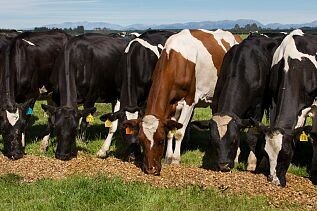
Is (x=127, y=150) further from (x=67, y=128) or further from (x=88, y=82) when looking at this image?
(x=88, y=82)

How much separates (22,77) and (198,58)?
14.9 ft

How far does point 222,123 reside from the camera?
1006 centimetres

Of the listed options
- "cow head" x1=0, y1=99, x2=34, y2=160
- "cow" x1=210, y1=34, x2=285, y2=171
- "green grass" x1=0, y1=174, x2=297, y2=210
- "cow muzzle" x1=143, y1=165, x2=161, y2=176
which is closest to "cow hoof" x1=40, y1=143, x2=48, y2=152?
"cow head" x1=0, y1=99, x2=34, y2=160

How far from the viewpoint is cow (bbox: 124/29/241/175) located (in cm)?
1011

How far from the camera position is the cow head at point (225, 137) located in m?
9.84

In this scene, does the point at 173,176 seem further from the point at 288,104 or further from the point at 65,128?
the point at 65,128

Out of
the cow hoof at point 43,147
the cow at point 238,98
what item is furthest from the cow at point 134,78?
the cow at point 238,98

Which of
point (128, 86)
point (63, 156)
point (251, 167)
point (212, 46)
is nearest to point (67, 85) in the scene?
point (128, 86)

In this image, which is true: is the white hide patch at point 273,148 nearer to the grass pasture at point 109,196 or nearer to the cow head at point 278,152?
the cow head at point 278,152

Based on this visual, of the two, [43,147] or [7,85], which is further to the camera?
[43,147]

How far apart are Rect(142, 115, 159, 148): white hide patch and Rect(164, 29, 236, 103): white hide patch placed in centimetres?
201

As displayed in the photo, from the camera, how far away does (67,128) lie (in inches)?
440

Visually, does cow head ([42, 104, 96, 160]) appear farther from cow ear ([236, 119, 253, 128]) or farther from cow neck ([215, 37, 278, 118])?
cow ear ([236, 119, 253, 128])

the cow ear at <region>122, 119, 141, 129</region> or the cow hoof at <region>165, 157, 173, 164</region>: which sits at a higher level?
the cow ear at <region>122, 119, 141, 129</region>
